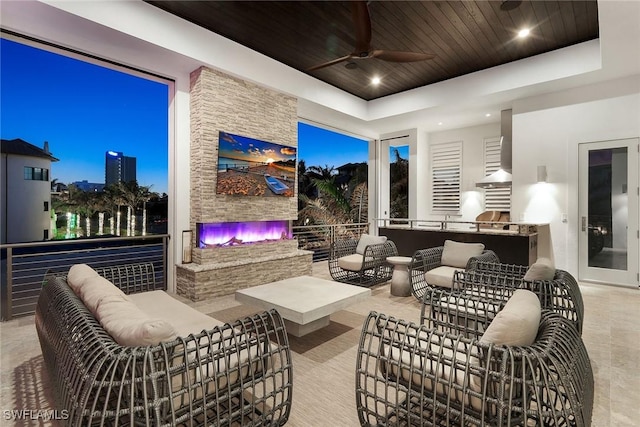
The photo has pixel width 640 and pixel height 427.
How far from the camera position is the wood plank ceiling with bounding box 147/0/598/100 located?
4.05m

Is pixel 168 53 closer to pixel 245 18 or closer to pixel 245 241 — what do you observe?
pixel 245 18

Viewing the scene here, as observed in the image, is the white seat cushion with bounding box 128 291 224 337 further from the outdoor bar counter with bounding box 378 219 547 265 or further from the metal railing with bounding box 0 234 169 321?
the outdoor bar counter with bounding box 378 219 547 265

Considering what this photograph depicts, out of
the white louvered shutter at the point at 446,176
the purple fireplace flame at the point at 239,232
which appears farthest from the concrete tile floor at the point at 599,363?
the white louvered shutter at the point at 446,176

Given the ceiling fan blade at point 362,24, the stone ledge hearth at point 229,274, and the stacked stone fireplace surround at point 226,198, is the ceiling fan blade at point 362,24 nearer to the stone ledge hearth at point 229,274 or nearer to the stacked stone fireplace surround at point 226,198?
the stacked stone fireplace surround at point 226,198

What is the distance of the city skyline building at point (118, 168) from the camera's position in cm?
478

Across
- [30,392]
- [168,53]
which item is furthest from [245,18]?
[30,392]

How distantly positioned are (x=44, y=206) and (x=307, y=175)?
7.00 m

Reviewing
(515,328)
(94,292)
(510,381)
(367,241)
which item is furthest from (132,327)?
(367,241)

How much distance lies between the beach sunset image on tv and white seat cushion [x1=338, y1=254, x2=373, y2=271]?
1.66 m

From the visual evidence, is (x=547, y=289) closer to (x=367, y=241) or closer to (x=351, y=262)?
(x=351, y=262)

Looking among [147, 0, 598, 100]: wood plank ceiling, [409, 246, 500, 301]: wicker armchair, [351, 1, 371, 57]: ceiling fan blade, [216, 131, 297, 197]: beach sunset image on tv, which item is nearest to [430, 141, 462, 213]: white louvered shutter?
[147, 0, 598, 100]: wood plank ceiling

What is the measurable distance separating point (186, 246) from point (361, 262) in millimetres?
2738

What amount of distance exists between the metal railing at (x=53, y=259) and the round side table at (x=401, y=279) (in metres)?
3.48

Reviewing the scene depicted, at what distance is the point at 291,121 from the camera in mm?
6152
